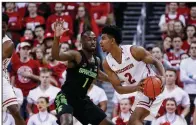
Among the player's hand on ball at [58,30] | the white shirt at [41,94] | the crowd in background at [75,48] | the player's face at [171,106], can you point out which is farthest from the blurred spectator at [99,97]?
the player's hand on ball at [58,30]

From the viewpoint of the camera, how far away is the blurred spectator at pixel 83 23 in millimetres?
16375

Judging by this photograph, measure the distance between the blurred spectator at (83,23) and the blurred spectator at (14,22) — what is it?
4.25 feet

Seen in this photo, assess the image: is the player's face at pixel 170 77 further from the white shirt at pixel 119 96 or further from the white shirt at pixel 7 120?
the white shirt at pixel 7 120

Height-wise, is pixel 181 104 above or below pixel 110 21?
below

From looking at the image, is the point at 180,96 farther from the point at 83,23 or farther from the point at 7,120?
the point at 83,23

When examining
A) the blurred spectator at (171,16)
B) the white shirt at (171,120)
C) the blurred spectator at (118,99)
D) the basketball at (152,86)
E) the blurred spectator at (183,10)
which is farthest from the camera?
the blurred spectator at (183,10)

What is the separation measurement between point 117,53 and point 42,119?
3.16 m

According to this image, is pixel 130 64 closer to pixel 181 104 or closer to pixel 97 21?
pixel 181 104

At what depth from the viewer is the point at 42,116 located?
1392cm

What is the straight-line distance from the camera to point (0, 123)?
11750mm

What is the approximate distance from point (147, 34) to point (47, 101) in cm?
437

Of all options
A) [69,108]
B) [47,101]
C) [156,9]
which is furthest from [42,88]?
[156,9]

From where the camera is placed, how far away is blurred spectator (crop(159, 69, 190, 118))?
1407 cm

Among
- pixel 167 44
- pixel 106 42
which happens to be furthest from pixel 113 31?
pixel 167 44
